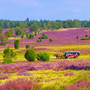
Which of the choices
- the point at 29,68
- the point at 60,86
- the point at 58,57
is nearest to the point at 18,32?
the point at 58,57

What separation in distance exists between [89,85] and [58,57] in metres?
25.5

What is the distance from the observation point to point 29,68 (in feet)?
60.0

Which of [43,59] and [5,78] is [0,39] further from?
[5,78]

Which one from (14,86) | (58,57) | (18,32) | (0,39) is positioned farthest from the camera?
(18,32)

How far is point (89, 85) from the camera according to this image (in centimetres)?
999

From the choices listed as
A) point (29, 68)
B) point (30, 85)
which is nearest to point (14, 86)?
point (30, 85)

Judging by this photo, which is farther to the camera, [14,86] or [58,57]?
[58,57]

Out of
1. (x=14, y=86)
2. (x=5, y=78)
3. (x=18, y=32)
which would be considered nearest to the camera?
(x=14, y=86)

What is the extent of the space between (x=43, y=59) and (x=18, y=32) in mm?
115055

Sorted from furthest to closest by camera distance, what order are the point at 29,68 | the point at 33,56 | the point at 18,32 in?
the point at 18,32 < the point at 33,56 < the point at 29,68

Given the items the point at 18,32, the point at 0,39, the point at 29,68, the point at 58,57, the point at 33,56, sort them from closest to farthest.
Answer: the point at 29,68, the point at 33,56, the point at 58,57, the point at 0,39, the point at 18,32

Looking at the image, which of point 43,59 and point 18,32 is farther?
point 18,32

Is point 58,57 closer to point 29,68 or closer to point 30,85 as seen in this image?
point 29,68

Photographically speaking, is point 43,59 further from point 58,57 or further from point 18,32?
point 18,32
